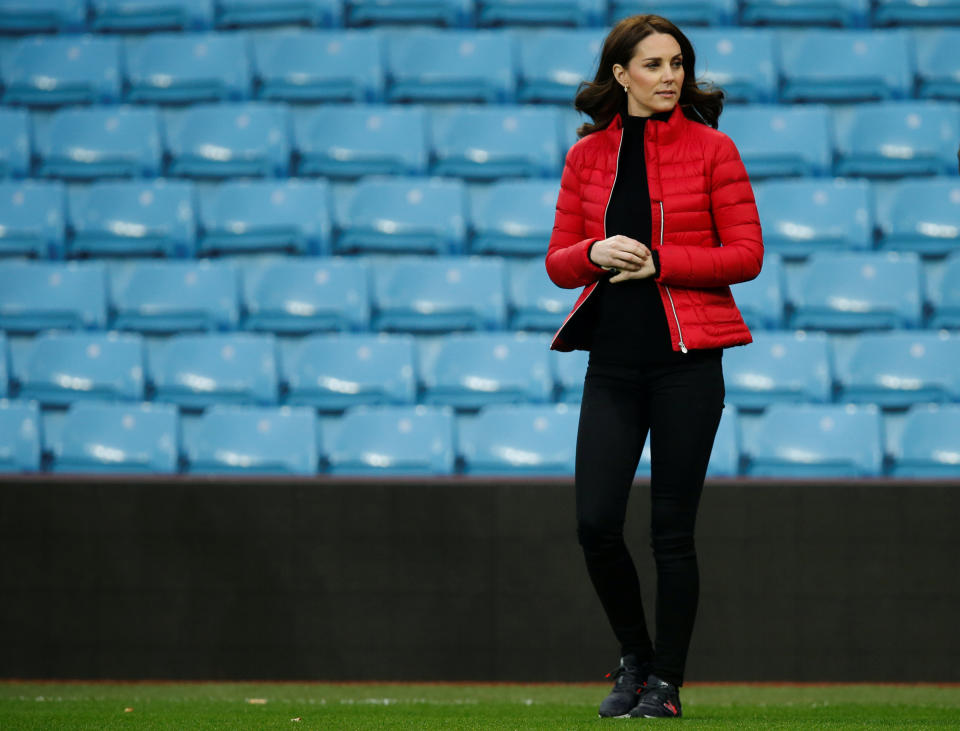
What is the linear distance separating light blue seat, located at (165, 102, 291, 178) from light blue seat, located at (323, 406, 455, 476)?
4.29 ft

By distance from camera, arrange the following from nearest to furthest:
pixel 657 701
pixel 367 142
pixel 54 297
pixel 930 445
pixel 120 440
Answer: pixel 657 701 < pixel 930 445 < pixel 120 440 < pixel 54 297 < pixel 367 142

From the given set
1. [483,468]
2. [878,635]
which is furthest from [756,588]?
[483,468]

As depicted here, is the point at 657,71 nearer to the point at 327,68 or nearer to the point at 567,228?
the point at 567,228

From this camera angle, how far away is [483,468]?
341 centimetres

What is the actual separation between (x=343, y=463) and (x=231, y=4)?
2402mm

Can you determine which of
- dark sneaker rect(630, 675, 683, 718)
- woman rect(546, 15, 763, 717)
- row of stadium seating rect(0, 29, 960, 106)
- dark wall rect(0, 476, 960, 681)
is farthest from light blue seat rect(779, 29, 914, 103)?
dark sneaker rect(630, 675, 683, 718)

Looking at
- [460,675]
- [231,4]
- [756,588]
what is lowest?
[460,675]

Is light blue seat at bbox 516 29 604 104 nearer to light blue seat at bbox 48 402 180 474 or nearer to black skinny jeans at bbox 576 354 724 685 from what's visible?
light blue seat at bbox 48 402 180 474

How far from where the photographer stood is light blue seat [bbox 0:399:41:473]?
3.53 metres

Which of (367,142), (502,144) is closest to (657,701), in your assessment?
(502,144)

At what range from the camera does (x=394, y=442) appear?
136 inches

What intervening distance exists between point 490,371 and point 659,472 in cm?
158

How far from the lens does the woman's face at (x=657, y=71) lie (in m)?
2.12

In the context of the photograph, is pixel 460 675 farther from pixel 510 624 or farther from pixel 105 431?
pixel 105 431
